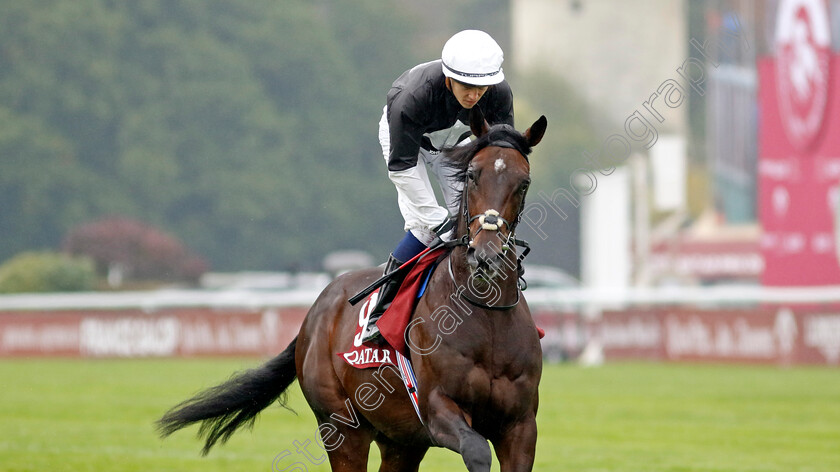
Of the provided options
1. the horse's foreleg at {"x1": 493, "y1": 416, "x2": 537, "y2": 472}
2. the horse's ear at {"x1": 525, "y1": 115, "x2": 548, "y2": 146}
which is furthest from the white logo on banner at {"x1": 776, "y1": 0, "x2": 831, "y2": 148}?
the horse's foreleg at {"x1": 493, "y1": 416, "x2": 537, "y2": 472}

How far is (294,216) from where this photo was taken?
157ft

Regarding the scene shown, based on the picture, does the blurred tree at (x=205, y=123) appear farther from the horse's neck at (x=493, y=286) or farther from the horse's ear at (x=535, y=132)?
the horse's ear at (x=535, y=132)

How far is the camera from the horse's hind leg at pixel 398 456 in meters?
6.49

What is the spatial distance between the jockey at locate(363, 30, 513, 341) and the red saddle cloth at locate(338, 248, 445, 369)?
93 mm

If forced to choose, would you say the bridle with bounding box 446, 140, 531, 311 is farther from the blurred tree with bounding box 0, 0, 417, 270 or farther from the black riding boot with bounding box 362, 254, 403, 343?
the blurred tree with bounding box 0, 0, 417, 270

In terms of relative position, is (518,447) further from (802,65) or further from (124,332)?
(124,332)

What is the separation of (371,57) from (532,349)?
46.5 metres

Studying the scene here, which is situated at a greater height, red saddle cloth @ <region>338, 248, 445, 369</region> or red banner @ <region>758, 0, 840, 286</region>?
red saddle cloth @ <region>338, 248, 445, 369</region>

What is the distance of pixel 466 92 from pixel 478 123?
235 millimetres

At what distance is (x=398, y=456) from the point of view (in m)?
6.51

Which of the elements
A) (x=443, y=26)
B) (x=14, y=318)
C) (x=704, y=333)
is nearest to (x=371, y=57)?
(x=443, y=26)

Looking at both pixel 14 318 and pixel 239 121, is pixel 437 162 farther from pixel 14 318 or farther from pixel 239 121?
pixel 239 121

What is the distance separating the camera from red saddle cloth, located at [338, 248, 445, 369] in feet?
18.8

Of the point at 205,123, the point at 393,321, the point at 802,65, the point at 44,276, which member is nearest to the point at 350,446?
the point at 393,321
